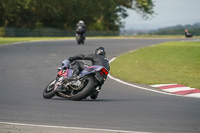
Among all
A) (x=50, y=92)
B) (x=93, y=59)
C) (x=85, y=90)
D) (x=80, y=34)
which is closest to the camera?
(x=85, y=90)

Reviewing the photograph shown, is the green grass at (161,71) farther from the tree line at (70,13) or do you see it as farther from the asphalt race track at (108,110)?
the tree line at (70,13)

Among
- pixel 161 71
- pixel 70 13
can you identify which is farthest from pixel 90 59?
pixel 70 13

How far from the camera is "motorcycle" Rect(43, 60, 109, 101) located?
1102cm

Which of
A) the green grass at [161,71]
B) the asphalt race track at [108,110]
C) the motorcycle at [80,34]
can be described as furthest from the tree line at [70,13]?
the asphalt race track at [108,110]

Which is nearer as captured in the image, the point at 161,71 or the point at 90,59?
the point at 90,59

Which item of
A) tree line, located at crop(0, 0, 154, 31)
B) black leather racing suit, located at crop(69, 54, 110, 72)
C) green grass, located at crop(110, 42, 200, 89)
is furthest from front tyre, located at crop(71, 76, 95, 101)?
tree line, located at crop(0, 0, 154, 31)

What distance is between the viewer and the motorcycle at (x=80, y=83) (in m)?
11.0

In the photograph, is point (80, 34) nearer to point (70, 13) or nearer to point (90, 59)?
point (90, 59)

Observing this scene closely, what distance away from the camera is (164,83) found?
16219mm

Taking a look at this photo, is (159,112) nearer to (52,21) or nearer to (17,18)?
(17,18)

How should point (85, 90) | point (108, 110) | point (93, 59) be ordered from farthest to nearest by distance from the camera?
point (93, 59), point (85, 90), point (108, 110)

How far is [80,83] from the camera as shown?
11.1 m

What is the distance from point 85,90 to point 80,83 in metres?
0.21

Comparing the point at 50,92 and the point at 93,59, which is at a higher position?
the point at 93,59
